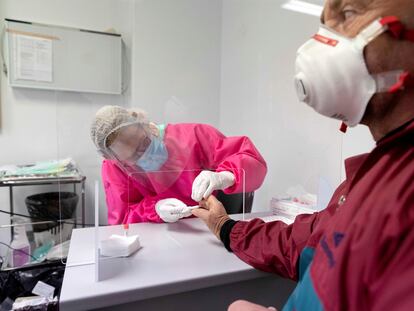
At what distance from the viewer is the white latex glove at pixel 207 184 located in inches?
39.8

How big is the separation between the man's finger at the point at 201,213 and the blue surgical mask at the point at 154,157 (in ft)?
0.70

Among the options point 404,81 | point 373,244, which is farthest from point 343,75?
point 373,244

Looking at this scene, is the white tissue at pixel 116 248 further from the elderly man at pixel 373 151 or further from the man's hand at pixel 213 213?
the elderly man at pixel 373 151

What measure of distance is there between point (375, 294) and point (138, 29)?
1540 millimetres

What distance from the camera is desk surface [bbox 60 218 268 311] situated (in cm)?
64

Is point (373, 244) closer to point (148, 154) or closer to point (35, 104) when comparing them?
point (148, 154)

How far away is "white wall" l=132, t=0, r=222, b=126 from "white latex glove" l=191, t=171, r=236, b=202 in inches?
13.8

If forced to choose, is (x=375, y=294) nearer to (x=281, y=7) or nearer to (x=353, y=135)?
(x=353, y=135)

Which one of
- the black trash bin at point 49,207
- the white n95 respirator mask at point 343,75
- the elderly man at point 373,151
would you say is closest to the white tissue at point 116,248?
the elderly man at point 373,151

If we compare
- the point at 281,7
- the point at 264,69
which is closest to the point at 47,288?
the point at 264,69

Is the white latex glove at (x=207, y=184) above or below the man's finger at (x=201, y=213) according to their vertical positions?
above

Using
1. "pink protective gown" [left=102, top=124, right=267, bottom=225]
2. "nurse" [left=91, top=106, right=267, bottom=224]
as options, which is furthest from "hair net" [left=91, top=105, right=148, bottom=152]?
"pink protective gown" [left=102, top=124, right=267, bottom=225]

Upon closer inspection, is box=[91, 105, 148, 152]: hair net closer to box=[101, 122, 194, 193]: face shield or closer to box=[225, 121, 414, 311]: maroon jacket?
box=[101, 122, 194, 193]: face shield

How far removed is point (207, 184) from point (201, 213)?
0.34 feet
